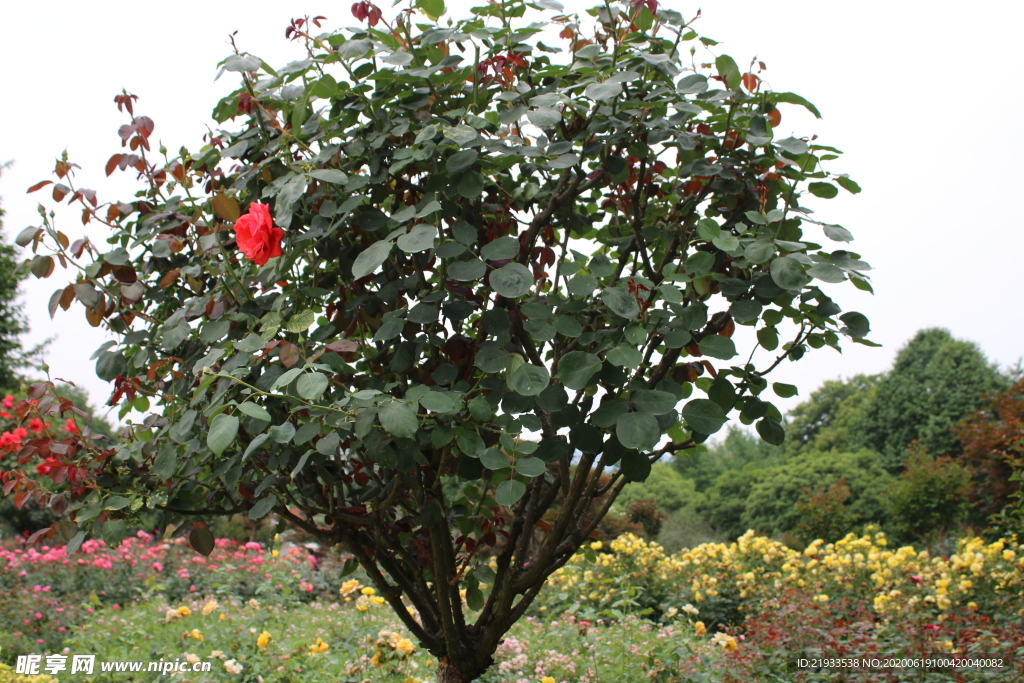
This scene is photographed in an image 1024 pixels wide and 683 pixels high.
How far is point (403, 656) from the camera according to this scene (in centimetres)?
238

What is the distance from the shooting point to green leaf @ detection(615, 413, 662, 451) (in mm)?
1010

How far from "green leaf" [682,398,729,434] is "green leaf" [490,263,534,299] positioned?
1.06ft

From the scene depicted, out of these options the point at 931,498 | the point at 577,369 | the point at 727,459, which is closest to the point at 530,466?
the point at 577,369

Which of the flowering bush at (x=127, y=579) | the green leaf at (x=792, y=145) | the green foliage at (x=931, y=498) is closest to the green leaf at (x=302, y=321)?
the green leaf at (x=792, y=145)

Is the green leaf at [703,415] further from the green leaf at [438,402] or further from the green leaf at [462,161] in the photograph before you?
the green leaf at [462,161]

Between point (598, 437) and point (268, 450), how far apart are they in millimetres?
579

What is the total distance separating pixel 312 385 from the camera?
101 cm

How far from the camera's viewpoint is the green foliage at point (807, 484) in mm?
10617

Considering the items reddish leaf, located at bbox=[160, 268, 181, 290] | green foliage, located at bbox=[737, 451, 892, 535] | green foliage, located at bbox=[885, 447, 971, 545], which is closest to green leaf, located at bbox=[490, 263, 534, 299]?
reddish leaf, located at bbox=[160, 268, 181, 290]

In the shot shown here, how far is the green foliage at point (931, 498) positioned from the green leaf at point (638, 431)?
30.1ft

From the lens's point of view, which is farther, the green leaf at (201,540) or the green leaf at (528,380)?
the green leaf at (201,540)

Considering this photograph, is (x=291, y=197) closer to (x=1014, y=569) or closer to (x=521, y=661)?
(x=521, y=661)

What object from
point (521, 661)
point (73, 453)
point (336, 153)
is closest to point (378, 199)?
point (336, 153)

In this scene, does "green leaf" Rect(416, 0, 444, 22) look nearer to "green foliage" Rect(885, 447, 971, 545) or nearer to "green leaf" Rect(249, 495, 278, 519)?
"green leaf" Rect(249, 495, 278, 519)
